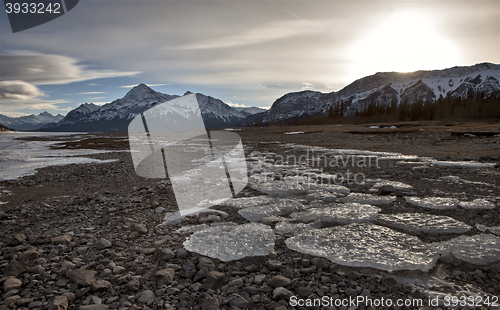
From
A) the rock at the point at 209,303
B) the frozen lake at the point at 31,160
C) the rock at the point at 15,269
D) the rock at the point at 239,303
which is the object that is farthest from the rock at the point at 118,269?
the frozen lake at the point at 31,160

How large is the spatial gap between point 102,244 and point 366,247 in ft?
12.9

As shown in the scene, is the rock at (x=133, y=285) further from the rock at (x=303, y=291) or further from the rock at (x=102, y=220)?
the rock at (x=102, y=220)

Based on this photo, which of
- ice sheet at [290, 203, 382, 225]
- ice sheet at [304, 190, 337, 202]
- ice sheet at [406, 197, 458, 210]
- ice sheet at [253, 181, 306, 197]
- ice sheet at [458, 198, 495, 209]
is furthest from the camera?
ice sheet at [253, 181, 306, 197]

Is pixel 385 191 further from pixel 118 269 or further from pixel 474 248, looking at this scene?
pixel 118 269

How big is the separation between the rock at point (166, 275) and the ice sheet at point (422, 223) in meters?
3.69

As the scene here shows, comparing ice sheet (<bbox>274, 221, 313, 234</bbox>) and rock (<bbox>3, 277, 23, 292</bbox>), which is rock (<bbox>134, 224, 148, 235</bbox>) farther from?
ice sheet (<bbox>274, 221, 313, 234</bbox>)

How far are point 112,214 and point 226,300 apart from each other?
3892 millimetres

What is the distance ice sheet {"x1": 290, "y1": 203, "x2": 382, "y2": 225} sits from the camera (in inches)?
184

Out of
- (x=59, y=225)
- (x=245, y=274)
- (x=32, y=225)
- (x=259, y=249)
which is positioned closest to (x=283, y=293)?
(x=245, y=274)

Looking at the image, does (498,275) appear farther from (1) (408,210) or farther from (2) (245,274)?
(2) (245,274)

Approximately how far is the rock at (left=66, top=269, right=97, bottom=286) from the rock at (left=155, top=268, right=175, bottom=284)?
0.72 meters

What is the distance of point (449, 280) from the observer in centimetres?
282

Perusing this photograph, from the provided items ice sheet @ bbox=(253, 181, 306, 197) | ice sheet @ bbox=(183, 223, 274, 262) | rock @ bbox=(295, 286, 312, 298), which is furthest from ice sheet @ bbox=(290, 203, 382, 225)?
rock @ bbox=(295, 286, 312, 298)

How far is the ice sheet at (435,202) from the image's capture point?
536 cm
